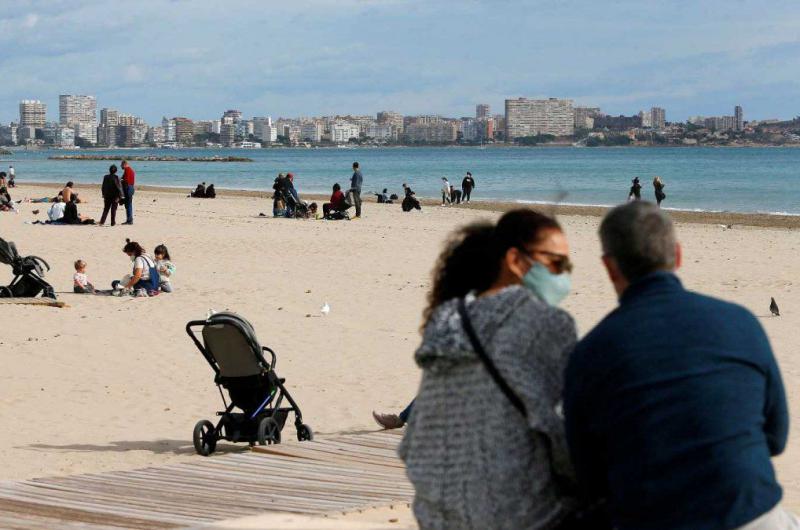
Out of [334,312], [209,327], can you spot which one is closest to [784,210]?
[334,312]

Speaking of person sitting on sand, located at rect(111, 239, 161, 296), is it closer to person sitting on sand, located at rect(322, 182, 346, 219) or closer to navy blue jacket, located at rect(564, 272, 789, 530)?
navy blue jacket, located at rect(564, 272, 789, 530)

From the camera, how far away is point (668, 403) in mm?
2619

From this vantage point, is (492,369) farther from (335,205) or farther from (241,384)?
(335,205)

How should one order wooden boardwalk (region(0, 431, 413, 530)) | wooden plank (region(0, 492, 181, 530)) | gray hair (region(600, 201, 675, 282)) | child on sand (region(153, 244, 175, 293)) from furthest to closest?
1. child on sand (region(153, 244, 175, 293))
2. wooden boardwalk (region(0, 431, 413, 530))
3. wooden plank (region(0, 492, 181, 530))
4. gray hair (region(600, 201, 675, 282))

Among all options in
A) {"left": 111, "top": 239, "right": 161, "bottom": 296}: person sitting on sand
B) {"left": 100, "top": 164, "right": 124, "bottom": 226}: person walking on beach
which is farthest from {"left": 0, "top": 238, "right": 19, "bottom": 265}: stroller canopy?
{"left": 100, "top": 164, "right": 124, "bottom": 226}: person walking on beach

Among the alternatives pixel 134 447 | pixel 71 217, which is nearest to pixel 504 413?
pixel 134 447

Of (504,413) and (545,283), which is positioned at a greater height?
(545,283)

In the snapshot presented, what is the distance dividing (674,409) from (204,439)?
17.0 ft

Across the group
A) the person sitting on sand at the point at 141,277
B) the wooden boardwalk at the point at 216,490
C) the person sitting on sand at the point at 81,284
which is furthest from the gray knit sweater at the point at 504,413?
the person sitting on sand at the point at 81,284

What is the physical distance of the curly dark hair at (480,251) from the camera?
9.50 ft

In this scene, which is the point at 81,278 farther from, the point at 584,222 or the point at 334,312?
the point at 584,222

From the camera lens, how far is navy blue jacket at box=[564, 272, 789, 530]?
2619 mm

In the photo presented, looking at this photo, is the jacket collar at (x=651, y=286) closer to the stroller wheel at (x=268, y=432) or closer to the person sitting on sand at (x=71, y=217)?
the stroller wheel at (x=268, y=432)

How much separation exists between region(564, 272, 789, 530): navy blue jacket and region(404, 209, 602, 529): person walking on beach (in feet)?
0.23
